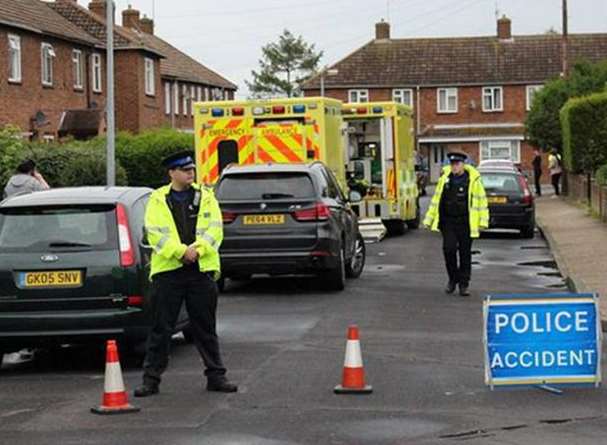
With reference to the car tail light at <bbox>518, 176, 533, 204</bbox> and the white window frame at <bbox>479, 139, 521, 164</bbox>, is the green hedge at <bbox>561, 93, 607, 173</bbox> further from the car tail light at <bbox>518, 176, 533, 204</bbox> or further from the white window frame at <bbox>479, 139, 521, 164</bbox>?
the white window frame at <bbox>479, 139, 521, 164</bbox>

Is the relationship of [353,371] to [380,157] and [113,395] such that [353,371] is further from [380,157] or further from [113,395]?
[380,157]

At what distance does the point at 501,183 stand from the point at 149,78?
94.7 ft

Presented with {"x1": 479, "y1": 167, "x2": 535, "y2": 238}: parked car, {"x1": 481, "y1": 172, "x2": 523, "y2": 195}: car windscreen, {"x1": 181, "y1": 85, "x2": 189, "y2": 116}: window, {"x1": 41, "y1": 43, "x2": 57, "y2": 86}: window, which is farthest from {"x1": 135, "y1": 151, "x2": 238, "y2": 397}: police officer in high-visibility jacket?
{"x1": 181, "y1": 85, "x2": 189, "y2": 116}: window

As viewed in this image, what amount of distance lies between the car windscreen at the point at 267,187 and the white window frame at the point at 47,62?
2854 centimetres

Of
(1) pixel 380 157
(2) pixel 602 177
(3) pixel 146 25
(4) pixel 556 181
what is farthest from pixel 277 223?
(3) pixel 146 25

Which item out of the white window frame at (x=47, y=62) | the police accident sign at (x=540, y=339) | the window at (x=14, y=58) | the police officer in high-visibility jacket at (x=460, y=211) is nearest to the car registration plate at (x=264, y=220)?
the police officer in high-visibility jacket at (x=460, y=211)

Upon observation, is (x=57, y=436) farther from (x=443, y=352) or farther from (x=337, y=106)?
(x=337, y=106)

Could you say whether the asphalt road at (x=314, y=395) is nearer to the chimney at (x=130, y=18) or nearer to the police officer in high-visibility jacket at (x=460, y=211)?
the police officer in high-visibility jacket at (x=460, y=211)

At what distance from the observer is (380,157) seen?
1136 inches

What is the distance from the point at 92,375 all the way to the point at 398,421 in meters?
3.38

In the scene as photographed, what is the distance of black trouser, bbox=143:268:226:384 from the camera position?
33.2ft

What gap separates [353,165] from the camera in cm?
2861

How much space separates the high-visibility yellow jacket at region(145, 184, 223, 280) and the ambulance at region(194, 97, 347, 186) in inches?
506

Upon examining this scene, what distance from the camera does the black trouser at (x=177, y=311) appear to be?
10.1m
